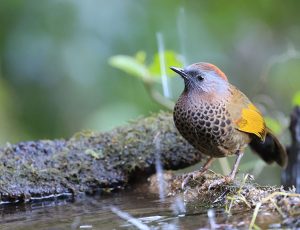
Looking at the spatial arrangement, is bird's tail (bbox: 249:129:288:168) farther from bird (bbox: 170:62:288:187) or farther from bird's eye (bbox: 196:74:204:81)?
bird's eye (bbox: 196:74:204:81)

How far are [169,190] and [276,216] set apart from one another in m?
1.58

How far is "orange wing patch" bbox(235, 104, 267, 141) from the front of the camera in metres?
4.73

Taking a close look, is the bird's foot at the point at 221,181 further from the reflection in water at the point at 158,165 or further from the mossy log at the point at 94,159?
the mossy log at the point at 94,159

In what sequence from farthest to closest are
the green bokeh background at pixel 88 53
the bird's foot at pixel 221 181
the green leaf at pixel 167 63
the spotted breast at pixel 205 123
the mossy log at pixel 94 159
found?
1. the green bokeh background at pixel 88 53
2. the green leaf at pixel 167 63
3. the mossy log at pixel 94 159
4. the spotted breast at pixel 205 123
5. the bird's foot at pixel 221 181

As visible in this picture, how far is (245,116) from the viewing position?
476 cm

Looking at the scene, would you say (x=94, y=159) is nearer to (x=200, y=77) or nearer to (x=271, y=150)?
(x=200, y=77)

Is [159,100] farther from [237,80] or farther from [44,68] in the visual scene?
[237,80]

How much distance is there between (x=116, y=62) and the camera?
5.99 metres

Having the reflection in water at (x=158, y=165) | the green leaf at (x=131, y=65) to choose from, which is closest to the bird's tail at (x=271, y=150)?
the reflection in water at (x=158, y=165)

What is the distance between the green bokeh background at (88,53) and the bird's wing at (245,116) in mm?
2119

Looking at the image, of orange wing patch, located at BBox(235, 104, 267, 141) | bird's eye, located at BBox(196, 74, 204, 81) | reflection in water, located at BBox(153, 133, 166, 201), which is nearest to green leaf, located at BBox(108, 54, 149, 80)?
reflection in water, located at BBox(153, 133, 166, 201)

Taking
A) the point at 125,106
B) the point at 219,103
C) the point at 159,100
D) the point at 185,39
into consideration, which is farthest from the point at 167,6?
the point at 219,103

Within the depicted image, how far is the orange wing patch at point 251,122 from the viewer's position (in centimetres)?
473

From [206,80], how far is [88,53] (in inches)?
130
